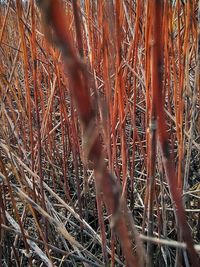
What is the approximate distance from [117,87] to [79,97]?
1.34 feet

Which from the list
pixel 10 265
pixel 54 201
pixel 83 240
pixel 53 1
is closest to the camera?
pixel 53 1

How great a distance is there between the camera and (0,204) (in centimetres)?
57

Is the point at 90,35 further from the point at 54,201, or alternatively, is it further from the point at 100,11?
the point at 54,201

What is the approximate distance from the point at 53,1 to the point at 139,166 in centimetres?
101

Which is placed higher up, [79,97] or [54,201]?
[79,97]

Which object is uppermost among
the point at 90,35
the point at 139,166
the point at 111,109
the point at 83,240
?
the point at 90,35

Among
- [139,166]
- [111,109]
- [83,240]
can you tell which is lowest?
[83,240]

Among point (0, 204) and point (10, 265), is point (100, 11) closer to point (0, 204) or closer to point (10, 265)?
point (0, 204)

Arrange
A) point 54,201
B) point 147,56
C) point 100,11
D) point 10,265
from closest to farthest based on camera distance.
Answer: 1. point 147,56
2. point 100,11
3. point 10,265
4. point 54,201

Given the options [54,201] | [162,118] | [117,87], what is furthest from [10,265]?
[162,118]

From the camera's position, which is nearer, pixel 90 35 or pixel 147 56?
pixel 147 56

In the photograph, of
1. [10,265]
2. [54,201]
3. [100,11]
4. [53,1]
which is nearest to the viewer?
[53,1]

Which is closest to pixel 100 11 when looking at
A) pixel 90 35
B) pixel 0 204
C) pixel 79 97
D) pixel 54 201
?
pixel 90 35

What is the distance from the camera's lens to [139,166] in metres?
1.11
